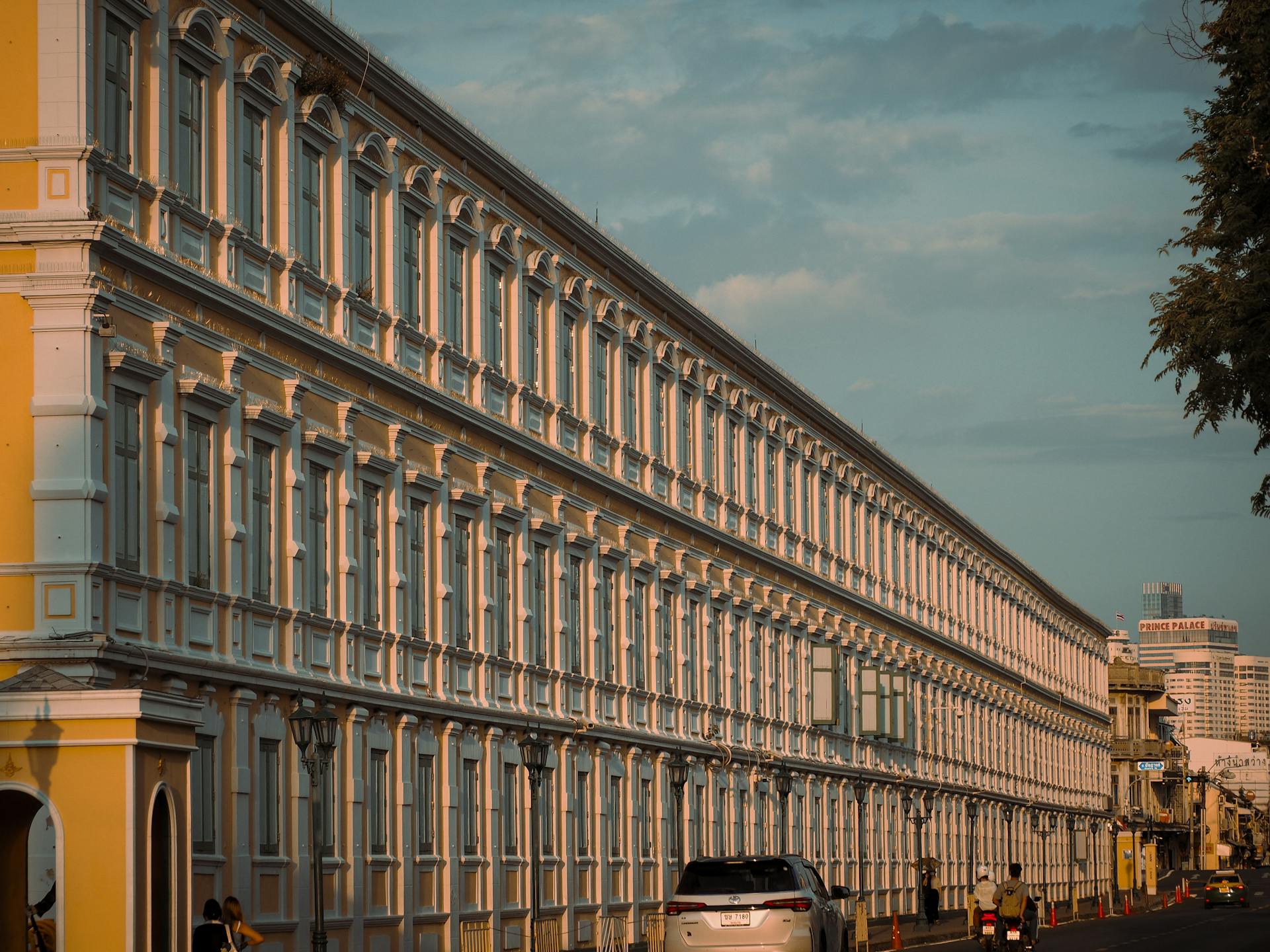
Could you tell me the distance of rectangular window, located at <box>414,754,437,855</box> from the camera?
37188mm

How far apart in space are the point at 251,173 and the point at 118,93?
13.8 feet

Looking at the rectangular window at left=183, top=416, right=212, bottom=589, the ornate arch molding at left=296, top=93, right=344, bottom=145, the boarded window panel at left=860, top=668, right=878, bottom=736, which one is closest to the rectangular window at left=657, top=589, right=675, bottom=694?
the boarded window panel at left=860, top=668, right=878, bottom=736

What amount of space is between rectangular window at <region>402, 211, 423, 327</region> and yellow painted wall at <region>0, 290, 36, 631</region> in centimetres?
1107

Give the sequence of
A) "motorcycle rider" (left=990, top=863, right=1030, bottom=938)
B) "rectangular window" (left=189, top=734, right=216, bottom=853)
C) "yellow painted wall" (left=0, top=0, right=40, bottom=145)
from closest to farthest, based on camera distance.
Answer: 1. "yellow painted wall" (left=0, top=0, right=40, bottom=145)
2. "rectangular window" (left=189, top=734, right=216, bottom=853)
3. "motorcycle rider" (left=990, top=863, right=1030, bottom=938)

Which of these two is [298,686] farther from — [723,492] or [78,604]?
[723,492]

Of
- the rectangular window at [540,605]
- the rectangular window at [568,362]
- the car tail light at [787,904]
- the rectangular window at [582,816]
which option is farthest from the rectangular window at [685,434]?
the car tail light at [787,904]

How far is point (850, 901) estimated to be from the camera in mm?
68750

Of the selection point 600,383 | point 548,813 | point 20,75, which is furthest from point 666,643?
point 20,75

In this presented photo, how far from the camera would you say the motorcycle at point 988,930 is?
1544 inches

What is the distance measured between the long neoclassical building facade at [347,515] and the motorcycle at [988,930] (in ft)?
23.2

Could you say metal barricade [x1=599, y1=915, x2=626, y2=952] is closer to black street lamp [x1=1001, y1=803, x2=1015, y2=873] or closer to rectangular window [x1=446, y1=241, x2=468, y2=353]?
rectangular window [x1=446, y1=241, x2=468, y2=353]

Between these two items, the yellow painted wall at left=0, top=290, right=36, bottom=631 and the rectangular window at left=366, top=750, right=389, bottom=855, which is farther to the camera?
the rectangular window at left=366, top=750, right=389, bottom=855

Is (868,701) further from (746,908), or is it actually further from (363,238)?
(746,908)

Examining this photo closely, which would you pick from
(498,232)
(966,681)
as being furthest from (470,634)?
(966,681)
